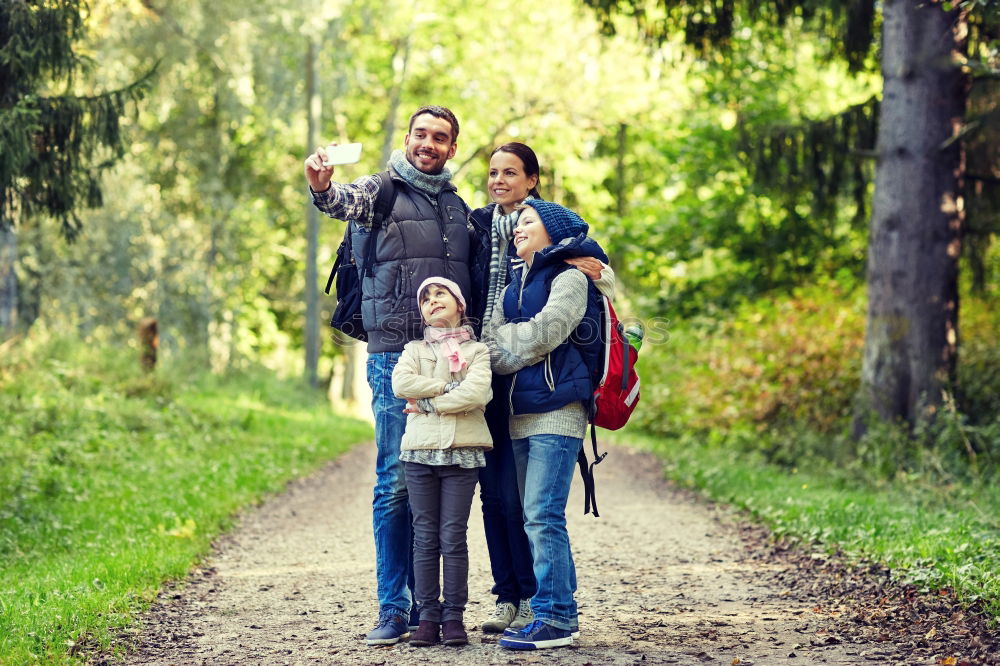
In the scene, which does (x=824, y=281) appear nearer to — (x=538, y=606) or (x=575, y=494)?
(x=575, y=494)

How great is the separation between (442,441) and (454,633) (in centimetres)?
89

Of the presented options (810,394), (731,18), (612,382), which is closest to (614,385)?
(612,382)

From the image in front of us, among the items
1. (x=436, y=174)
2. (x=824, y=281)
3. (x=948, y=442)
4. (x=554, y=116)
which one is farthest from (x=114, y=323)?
(x=436, y=174)

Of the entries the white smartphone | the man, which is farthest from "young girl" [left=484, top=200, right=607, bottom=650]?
the white smartphone

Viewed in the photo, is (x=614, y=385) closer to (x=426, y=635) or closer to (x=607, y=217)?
(x=426, y=635)

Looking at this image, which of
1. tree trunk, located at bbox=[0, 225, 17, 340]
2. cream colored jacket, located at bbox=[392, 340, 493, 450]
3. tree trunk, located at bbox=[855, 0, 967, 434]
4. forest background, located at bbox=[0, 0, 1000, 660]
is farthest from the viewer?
tree trunk, located at bbox=[0, 225, 17, 340]

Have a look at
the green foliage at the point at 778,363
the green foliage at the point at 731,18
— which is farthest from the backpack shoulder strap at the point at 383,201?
the green foliage at the point at 778,363

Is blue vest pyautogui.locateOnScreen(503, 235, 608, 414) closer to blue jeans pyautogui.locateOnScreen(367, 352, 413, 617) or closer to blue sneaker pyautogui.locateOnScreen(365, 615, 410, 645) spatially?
blue jeans pyautogui.locateOnScreen(367, 352, 413, 617)

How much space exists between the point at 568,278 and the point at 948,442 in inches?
239

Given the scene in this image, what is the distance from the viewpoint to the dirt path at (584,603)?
4.95 metres

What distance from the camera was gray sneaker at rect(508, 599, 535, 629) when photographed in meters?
5.20

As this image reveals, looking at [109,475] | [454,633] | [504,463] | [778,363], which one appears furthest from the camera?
[778,363]

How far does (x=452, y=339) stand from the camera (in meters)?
4.94

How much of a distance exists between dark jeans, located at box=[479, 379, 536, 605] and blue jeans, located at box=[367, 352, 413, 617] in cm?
40
